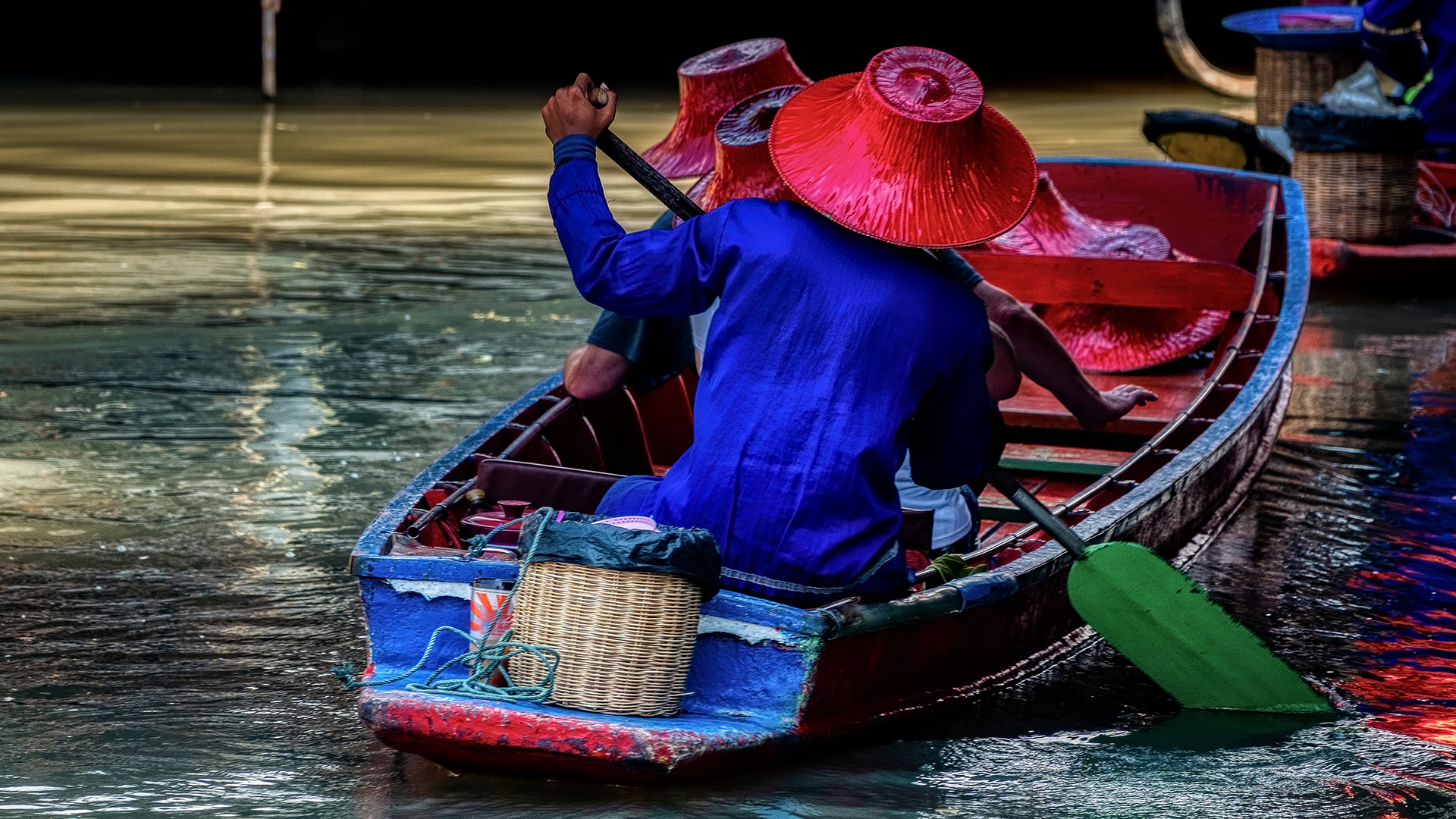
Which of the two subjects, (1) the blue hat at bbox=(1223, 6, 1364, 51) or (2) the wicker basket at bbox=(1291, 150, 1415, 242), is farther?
(1) the blue hat at bbox=(1223, 6, 1364, 51)

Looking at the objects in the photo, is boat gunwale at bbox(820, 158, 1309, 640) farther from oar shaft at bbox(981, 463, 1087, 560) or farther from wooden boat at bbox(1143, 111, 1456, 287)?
wooden boat at bbox(1143, 111, 1456, 287)

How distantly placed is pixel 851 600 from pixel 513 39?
26.3 meters

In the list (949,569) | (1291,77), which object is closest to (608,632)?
(949,569)

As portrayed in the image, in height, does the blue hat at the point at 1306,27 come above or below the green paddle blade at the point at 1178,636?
above

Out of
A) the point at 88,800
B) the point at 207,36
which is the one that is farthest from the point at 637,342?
the point at 207,36

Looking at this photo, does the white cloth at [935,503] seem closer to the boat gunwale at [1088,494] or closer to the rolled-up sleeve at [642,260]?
the boat gunwale at [1088,494]

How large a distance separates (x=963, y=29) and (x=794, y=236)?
29.6 metres

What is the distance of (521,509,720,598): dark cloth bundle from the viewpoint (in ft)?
11.0

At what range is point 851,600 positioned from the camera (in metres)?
3.72

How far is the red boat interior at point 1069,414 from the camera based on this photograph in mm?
4355

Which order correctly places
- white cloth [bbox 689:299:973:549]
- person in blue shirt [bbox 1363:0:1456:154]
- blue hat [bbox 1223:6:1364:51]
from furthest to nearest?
blue hat [bbox 1223:6:1364:51] < person in blue shirt [bbox 1363:0:1456:154] < white cloth [bbox 689:299:973:549]

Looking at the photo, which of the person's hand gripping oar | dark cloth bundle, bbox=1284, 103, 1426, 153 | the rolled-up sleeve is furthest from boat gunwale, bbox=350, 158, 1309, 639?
dark cloth bundle, bbox=1284, 103, 1426, 153

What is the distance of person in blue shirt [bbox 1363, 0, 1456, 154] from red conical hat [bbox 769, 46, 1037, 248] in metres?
8.62

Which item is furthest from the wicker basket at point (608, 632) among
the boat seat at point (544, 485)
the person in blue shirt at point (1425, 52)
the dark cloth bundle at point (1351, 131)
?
the person in blue shirt at point (1425, 52)
